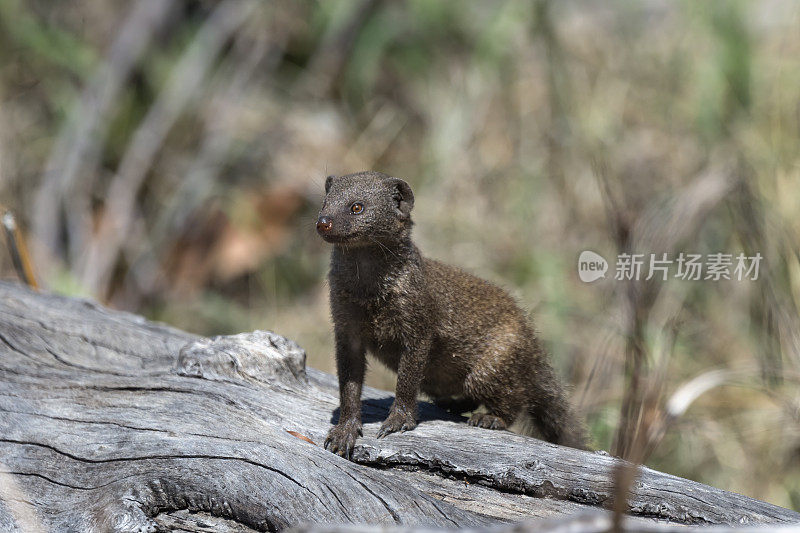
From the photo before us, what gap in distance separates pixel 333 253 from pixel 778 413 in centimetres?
410

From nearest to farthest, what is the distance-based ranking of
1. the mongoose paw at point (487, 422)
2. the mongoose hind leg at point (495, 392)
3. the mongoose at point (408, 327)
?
the mongoose at point (408, 327) < the mongoose paw at point (487, 422) < the mongoose hind leg at point (495, 392)

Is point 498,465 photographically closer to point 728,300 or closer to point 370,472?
point 370,472

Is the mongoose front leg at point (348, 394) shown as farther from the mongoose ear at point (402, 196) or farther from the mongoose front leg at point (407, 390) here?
the mongoose ear at point (402, 196)

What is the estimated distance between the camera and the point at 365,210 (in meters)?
3.80

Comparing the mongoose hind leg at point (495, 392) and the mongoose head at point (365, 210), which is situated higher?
the mongoose head at point (365, 210)

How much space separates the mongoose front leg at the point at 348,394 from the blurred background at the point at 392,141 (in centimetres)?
317

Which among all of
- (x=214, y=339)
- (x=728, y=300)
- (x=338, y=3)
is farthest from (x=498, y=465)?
(x=338, y=3)

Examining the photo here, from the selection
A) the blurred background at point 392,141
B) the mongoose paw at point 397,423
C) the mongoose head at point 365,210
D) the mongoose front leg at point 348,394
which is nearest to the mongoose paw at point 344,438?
the mongoose front leg at point 348,394

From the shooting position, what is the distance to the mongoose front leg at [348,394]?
3514 mm

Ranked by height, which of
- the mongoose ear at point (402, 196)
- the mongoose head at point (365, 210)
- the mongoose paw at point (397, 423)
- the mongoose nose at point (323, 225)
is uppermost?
the mongoose ear at point (402, 196)

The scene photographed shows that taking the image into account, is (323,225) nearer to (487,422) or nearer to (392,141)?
(487,422)

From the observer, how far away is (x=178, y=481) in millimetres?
3025

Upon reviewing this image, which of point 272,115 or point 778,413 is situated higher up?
point 272,115

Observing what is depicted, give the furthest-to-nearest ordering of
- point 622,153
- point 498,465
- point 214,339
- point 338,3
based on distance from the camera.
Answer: point 338,3
point 622,153
point 214,339
point 498,465
